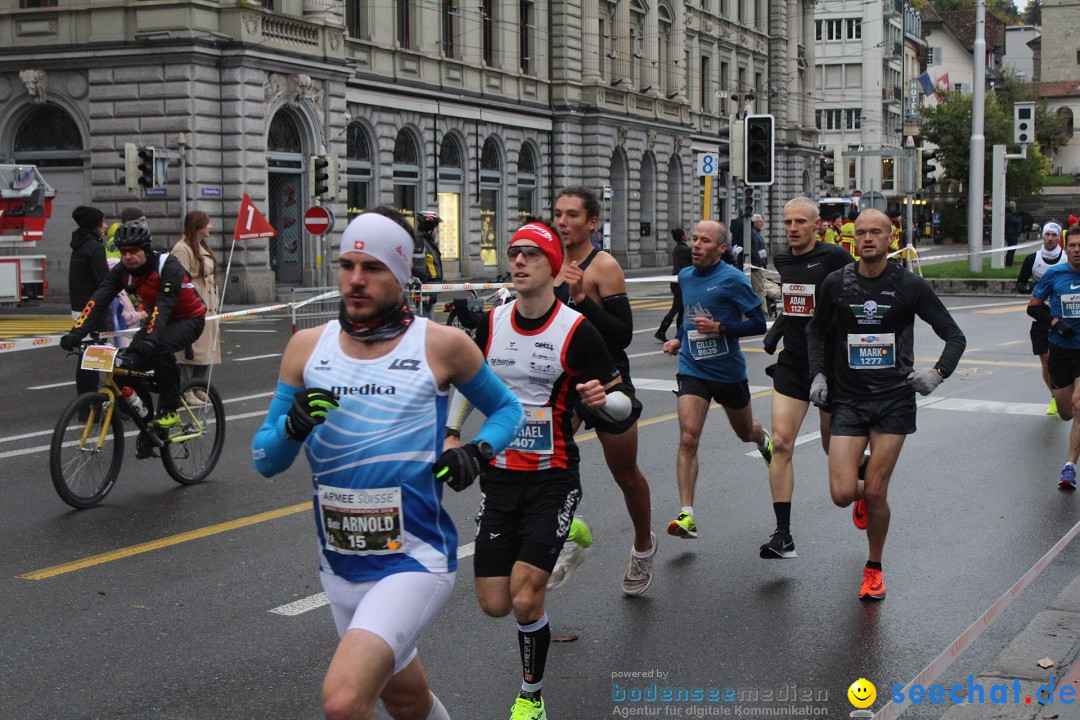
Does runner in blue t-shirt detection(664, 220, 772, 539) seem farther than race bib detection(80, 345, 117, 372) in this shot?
No

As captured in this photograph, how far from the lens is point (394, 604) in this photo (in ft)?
12.3

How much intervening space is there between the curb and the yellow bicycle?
5675mm

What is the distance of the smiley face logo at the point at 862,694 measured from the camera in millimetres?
5191

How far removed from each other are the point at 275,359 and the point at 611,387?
45.9 feet

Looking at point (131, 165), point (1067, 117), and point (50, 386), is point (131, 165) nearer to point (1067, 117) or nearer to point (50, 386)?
point (50, 386)

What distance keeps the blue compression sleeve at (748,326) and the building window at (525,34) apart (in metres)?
41.6

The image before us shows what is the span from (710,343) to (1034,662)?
9.93 ft

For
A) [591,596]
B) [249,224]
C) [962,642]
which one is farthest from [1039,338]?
[249,224]

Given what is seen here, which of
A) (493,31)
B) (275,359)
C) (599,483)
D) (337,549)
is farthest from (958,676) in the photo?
(493,31)

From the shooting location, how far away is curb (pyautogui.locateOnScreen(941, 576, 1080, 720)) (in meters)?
4.92

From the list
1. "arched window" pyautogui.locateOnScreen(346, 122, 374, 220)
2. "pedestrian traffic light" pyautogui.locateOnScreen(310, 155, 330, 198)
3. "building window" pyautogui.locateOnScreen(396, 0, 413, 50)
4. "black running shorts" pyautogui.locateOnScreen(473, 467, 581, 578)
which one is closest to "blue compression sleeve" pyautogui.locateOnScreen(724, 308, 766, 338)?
"black running shorts" pyautogui.locateOnScreen(473, 467, 581, 578)

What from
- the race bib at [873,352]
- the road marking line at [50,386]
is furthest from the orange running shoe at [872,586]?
the road marking line at [50,386]

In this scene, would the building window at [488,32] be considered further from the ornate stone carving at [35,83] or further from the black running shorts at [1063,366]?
the black running shorts at [1063,366]

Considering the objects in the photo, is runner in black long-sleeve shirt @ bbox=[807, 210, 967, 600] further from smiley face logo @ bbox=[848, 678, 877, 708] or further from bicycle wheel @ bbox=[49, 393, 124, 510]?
bicycle wheel @ bbox=[49, 393, 124, 510]
